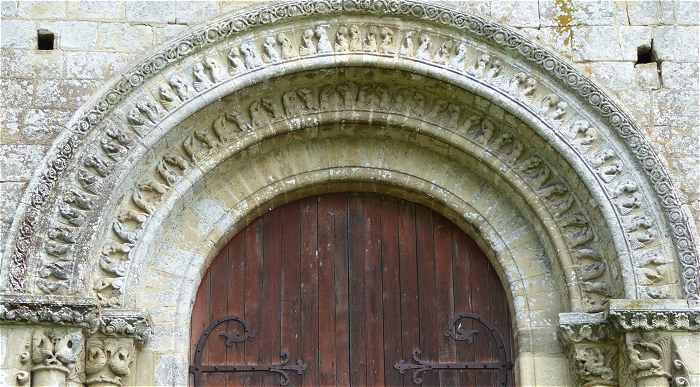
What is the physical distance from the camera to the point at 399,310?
10.3m

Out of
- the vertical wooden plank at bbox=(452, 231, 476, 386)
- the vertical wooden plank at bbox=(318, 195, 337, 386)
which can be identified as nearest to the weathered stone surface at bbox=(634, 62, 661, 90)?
the vertical wooden plank at bbox=(452, 231, 476, 386)

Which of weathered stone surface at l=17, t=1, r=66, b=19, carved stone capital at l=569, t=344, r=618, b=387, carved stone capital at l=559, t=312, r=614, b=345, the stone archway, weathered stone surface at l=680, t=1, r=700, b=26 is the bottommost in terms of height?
carved stone capital at l=569, t=344, r=618, b=387

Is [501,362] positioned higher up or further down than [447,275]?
further down

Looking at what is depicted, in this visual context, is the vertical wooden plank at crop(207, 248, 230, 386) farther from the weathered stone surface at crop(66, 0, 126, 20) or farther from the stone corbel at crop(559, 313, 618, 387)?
the stone corbel at crop(559, 313, 618, 387)

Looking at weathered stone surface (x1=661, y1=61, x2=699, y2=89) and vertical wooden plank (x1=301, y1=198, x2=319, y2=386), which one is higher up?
weathered stone surface (x1=661, y1=61, x2=699, y2=89)

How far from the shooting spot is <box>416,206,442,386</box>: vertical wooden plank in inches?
403

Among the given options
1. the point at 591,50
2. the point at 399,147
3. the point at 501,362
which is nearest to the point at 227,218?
the point at 399,147

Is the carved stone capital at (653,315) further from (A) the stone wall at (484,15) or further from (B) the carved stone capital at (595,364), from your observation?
(A) the stone wall at (484,15)

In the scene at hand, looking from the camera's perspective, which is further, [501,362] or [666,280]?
[501,362]

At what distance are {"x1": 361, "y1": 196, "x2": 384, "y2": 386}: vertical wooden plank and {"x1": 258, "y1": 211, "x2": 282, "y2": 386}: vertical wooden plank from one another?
0.66 metres

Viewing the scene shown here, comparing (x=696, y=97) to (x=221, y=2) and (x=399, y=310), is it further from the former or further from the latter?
(x=221, y=2)

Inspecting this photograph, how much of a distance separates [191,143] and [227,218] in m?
0.63

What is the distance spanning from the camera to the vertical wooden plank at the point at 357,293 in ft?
33.4

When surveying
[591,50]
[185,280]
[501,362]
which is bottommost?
[501,362]
